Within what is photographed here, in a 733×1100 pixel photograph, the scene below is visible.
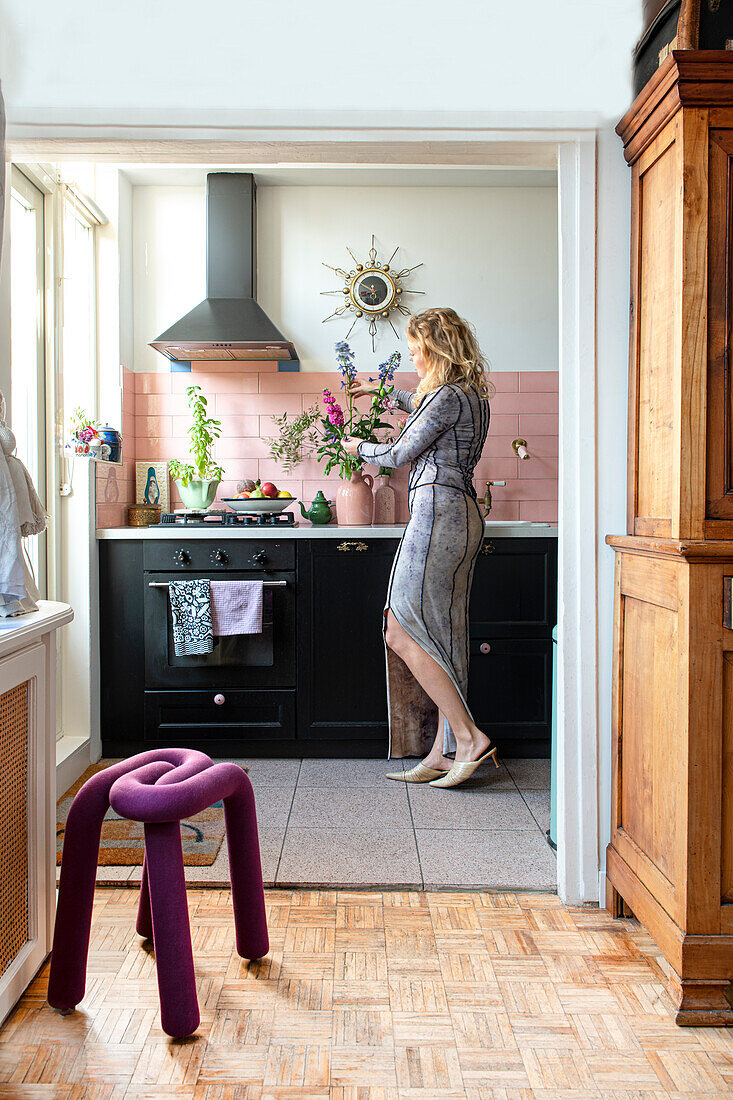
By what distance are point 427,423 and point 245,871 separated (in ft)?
5.68

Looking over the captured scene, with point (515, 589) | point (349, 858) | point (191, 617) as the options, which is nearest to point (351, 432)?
point (515, 589)

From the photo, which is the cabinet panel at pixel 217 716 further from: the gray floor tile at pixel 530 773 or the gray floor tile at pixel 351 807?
the gray floor tile at pixel 530 773

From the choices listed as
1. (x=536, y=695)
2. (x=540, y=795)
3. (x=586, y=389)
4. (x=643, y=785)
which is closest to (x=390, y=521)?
(x=536, y=695)

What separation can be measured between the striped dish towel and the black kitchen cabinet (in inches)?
4.0

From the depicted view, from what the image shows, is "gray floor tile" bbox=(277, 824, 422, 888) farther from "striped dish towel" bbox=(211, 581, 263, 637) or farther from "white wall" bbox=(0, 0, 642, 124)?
"white wall" bbox=(0, 0, 642, 124)

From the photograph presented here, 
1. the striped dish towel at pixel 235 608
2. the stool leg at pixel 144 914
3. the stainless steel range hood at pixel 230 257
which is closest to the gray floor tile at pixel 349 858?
the stool leg at pixel 144 914

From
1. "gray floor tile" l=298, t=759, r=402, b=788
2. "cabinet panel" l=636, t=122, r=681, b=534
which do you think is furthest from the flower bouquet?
"cabinet panel" l=636, t=122, r=681, b=534

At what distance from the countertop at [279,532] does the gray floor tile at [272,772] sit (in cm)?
93

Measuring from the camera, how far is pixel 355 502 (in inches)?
155

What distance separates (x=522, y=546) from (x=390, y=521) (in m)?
0.80

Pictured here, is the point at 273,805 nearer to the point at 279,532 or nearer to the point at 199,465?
the point at 279,532

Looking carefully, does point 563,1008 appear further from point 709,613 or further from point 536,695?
point 536,695

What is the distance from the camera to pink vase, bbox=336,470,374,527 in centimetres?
393

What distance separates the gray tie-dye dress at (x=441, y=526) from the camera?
3.13m
